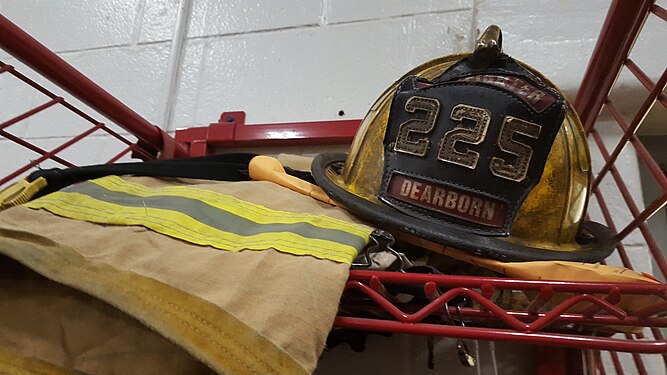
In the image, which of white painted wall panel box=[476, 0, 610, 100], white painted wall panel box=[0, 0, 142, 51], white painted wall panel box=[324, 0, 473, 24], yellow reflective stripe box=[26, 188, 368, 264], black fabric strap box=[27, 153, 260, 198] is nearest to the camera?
yellow reflective stripe box=[26, 188, 368, 264]

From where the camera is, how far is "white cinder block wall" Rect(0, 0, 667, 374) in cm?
81

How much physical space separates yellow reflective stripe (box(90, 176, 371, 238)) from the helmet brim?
0.03m

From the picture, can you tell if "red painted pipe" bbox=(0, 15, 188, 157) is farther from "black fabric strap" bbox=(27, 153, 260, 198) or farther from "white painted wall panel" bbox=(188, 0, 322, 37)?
"white painted wall panel" bbox=(188, 0, 322, 37)

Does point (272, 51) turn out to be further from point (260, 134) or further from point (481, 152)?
point (481, 152)

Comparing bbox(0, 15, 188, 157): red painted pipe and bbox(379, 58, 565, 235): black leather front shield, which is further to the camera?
bbox(0, 15, 188, 157): red painted pipe

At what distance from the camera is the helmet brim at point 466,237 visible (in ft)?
1.44

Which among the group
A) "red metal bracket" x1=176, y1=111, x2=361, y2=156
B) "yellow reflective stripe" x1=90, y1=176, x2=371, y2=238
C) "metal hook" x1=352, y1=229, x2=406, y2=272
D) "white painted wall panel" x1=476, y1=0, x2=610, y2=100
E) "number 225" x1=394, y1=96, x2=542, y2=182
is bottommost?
"metal hook" x1=352, y1=229, x2=406, y2=272

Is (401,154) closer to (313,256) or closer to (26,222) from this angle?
(313,256)

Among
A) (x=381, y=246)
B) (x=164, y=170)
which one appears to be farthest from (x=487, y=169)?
(x=164, y=170)

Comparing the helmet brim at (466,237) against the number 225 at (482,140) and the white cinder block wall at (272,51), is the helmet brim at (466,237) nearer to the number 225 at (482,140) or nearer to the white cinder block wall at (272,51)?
the number 225 at (482,140)

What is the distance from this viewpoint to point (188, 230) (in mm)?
427

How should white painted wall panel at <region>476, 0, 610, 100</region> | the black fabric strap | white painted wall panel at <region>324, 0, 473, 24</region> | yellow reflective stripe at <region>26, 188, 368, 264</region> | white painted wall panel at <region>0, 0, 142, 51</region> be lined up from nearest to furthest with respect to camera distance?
yellow reflective stripe at <region>26, 188, 368, 264</region>
the black fabric strap
white painted wall panel at <region>476, 0, 610, 100</region>
white painted wall panel at <region>324, 0, 473, 24</region>
white painted wall panel at <region>0, 0, 142, 51</region>

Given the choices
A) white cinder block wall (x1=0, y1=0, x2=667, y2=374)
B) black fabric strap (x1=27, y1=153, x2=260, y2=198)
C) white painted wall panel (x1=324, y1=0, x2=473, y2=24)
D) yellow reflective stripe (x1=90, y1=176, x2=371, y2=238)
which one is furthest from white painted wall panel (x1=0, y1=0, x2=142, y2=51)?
yellow reflective stripe (x1=90, y1=176, x2=371, y2=238)

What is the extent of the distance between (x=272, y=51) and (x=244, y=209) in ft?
1.78
